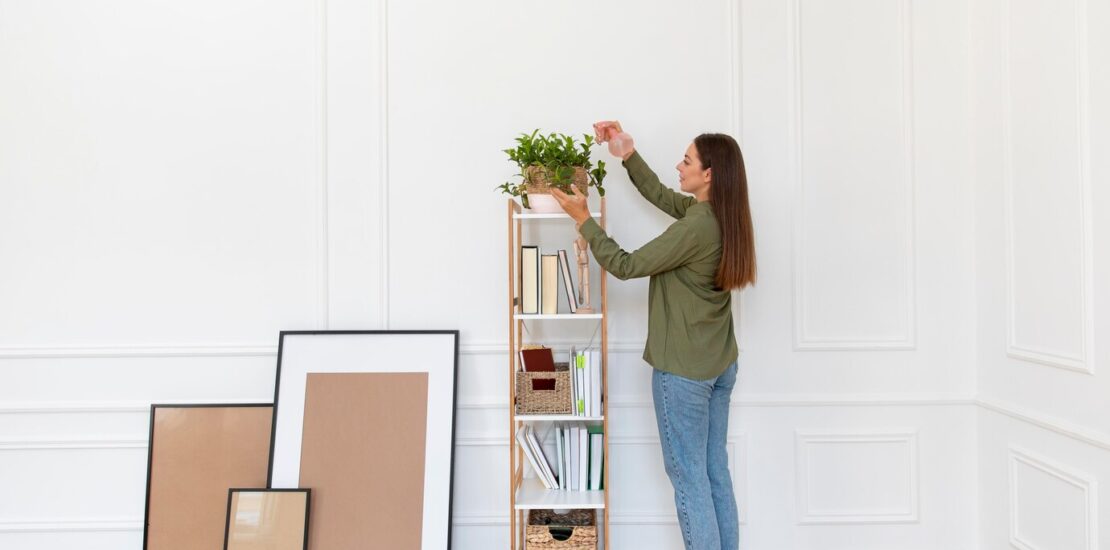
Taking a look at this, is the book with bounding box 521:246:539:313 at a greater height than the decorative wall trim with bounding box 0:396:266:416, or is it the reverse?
the book with bounding box 521:246:539:313

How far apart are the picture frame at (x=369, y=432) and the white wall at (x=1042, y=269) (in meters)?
2.11

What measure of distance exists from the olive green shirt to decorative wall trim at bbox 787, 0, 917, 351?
1.73ft

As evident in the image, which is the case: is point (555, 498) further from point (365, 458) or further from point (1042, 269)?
point (1042, 269)

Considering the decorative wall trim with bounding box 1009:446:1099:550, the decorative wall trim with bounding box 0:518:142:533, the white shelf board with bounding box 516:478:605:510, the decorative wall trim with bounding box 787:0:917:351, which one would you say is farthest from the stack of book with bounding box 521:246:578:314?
the decorative wall trim with bounding box 0:518:142:533

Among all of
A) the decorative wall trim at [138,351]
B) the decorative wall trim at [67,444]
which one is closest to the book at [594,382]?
the decorative wall trim at [138,351]

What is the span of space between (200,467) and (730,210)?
2293 millimetres

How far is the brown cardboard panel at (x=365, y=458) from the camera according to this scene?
8.11 ft

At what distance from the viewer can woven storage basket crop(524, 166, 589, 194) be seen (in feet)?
7.52

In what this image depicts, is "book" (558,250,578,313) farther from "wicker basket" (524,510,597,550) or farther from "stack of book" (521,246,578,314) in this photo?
"wicker basket" (524,510,597,550)

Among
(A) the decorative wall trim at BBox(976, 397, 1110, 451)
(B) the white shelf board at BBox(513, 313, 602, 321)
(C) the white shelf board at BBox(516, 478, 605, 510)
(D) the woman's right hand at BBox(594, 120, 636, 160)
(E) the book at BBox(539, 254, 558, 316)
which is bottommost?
(C) the white shelf board at BBox(516, 478, 605, 510)

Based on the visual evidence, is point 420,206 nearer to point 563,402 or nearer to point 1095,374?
point 563,402

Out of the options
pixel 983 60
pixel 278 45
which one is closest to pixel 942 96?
pixel 983 60

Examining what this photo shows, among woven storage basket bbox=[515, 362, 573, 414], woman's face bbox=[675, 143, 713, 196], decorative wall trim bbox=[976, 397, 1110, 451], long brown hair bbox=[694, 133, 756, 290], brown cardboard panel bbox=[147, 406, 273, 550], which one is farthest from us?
brown cardboard panel bbox=[147, 406, 273, 550]

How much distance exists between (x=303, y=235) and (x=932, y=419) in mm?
2699
